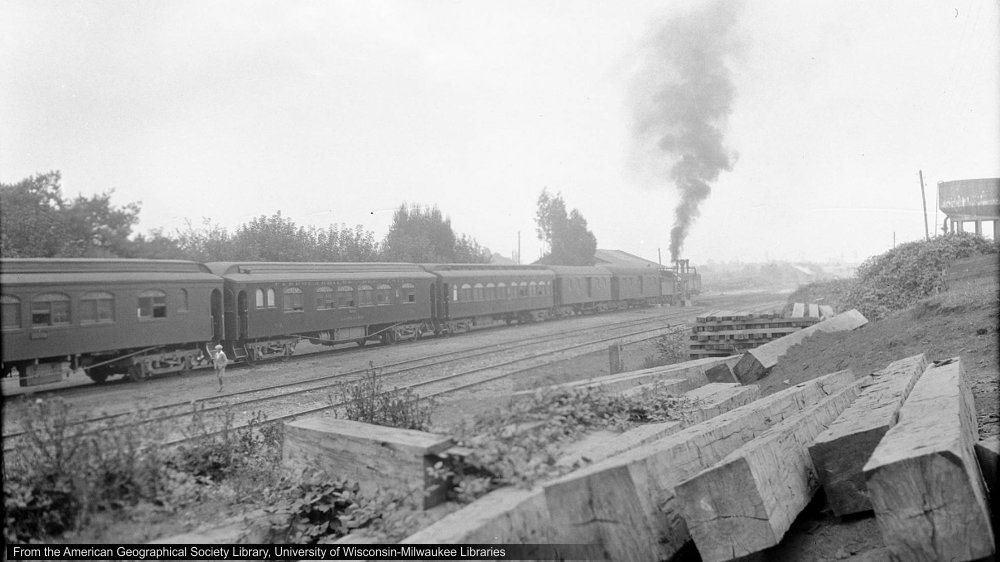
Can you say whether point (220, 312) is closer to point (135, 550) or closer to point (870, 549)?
point (135, 550)

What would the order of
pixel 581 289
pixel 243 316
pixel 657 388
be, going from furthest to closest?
pixel 581 289 → pixel 243 316 → pixel 657 388

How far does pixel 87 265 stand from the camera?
11.4 meters

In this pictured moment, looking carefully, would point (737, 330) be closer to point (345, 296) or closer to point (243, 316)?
point (345, 296)

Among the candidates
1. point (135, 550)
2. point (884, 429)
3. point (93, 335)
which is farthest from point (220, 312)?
point (884, 429)

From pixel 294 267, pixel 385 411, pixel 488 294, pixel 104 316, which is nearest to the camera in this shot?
pixel 385 411

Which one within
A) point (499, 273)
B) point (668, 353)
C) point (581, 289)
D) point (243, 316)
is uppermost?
point (499, 273)

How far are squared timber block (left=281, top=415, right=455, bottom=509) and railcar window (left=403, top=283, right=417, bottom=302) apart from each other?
16340mm

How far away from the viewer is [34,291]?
34.0ft

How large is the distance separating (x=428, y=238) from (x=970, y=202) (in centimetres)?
2363

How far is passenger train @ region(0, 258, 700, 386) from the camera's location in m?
10.6

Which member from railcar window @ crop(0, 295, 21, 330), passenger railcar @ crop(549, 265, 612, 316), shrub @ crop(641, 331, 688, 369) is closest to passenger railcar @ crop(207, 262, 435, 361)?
railcar window @ crop(0, 295, 21, 330)

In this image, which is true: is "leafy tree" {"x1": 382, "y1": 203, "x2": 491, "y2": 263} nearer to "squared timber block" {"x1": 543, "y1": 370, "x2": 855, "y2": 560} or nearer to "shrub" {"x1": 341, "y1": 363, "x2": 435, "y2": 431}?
"shrub" {"x1": 341, "y1": 363, "x2": 435, "y2": 431}

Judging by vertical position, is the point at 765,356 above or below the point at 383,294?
below

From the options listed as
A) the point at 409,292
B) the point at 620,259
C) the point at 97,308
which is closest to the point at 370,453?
the point at 97,308
